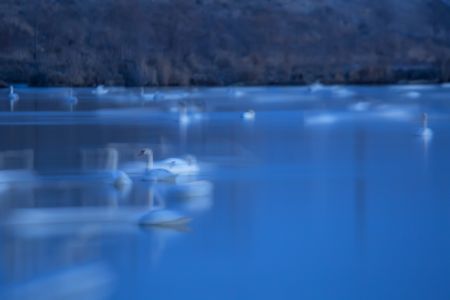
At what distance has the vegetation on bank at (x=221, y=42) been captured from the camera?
71.5 feet

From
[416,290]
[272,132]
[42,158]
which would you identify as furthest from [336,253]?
[272,132]

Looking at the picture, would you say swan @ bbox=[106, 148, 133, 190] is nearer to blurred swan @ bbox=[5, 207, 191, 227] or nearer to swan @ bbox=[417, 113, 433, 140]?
blurred swan @ bbox=[5, 207, 191, 227]

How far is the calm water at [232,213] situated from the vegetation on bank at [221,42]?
36.4ft

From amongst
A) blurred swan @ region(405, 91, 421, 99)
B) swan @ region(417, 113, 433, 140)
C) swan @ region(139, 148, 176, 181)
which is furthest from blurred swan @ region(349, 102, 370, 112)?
swan @ region(139, 148, 176, 181)

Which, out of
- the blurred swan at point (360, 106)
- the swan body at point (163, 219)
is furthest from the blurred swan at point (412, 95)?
the swan body at point (163, 219)

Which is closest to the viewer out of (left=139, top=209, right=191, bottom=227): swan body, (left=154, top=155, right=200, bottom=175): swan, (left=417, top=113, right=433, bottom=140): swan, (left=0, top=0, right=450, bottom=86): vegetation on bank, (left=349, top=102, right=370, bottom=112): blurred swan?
(left=139, top=209, right=191, bottom=227): swan body

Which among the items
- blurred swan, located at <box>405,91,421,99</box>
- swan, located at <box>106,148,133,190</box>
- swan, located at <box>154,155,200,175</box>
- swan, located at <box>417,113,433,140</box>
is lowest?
swan, located at <box>106,148,133,190</box>

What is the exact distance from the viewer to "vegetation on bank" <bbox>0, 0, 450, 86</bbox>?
2178 cm

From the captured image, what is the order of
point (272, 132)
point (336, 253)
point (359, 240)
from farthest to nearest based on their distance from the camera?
point (272, 132)
point (359, 240)
point (336, 253)

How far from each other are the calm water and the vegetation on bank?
11089mm

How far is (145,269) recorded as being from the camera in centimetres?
403

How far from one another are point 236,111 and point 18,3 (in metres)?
22.9

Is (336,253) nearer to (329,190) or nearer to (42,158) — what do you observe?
(329,190)

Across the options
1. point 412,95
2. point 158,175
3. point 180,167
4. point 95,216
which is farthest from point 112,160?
point 412,95
